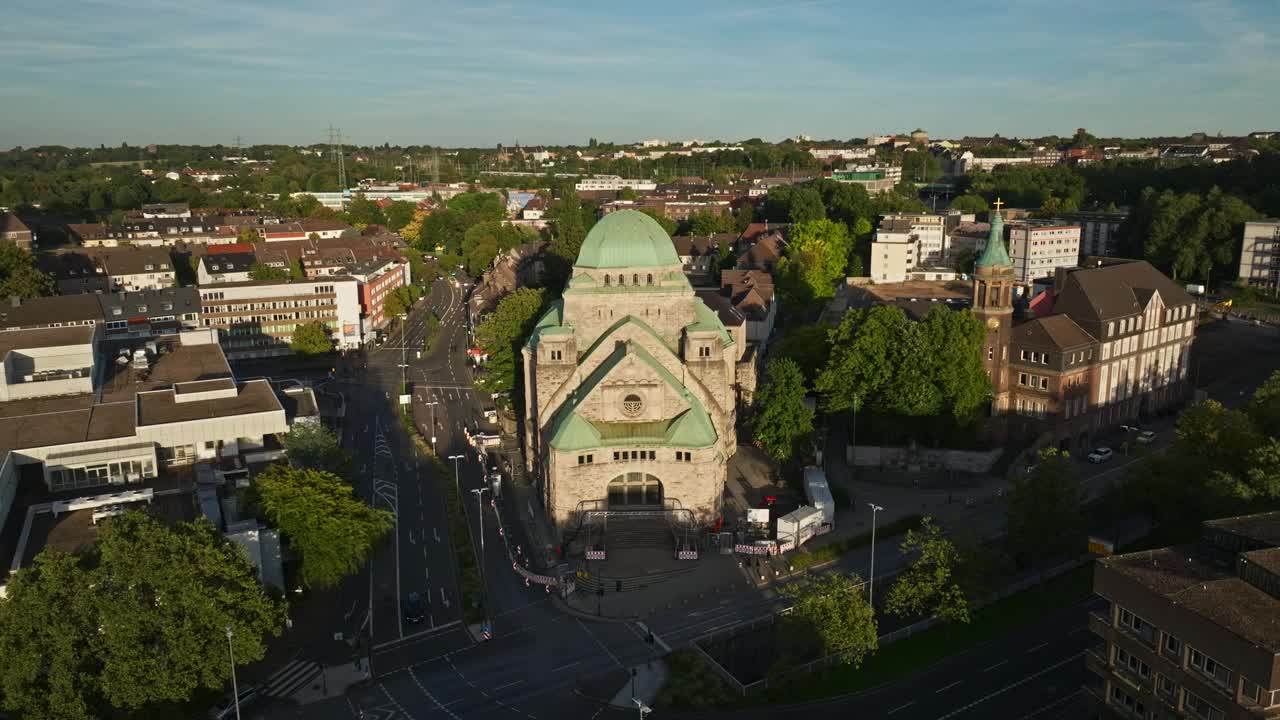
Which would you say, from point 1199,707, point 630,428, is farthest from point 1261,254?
point 1199,707

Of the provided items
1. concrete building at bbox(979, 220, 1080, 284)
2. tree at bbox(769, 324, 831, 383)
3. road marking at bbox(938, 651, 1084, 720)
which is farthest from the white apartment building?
road marking at bbox(938, 651, 1084, 720)

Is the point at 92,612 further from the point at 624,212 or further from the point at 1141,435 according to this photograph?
the point at 1141,435

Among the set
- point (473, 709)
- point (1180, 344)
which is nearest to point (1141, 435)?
point (1180, 344)

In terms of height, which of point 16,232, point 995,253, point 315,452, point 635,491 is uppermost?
point 995,253

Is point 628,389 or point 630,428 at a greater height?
point 628,389

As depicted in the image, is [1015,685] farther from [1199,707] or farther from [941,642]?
[1199,707]

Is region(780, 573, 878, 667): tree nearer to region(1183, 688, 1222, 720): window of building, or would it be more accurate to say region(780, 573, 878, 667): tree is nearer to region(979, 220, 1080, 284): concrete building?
region(1183, 688, 1222, 720): window of building

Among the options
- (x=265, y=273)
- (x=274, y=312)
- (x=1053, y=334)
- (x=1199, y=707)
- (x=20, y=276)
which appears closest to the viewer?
(x=1199, y=707)
